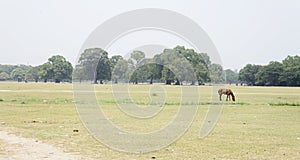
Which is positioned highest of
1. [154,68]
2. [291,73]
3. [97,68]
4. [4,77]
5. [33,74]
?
[291,73]

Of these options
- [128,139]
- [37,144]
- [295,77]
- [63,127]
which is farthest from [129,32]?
[295,77]

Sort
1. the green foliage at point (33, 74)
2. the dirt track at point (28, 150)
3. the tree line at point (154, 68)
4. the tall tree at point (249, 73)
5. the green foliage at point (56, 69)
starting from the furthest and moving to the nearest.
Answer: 1. the green foliage at point (33, 74)
2. the tall tree at point (249, 73)
3. the green foliage at point (56, 69)
4. the tree line at point (154, 68)
5. the dirt track at point (28, 150)

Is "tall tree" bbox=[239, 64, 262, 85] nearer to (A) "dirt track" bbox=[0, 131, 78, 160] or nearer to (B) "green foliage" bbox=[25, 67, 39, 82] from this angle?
(B) "green foliage" bbox=[25, 67, 39, 82]

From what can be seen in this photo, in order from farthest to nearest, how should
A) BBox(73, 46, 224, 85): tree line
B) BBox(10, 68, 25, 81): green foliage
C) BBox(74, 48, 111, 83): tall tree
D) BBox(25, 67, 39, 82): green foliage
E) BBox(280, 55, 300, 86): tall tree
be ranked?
BBox(10, 68, 25, 81): green foliage < BBox(25, 67, 39, 82): green foliage < BBox(280, 55, 300, 86): tall tree < BBox(73, 46, 224, 85): tree line < BBox(74, 48, 111, 83): tall tree

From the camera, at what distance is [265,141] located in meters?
13.8

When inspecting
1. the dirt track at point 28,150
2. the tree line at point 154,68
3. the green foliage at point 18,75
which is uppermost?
the green foliage at point 18,75

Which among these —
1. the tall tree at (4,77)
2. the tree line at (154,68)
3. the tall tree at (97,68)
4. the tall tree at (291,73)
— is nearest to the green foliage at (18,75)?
the tall tree at (4,77)

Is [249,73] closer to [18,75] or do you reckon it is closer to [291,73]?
[291,73]

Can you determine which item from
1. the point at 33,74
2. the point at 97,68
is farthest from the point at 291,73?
the point at 33,74

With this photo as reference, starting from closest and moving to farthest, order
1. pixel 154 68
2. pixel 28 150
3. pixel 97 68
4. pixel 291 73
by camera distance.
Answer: pixel 28 150 < pixel 154 68 < pixel 97 68 < pixel 291 73

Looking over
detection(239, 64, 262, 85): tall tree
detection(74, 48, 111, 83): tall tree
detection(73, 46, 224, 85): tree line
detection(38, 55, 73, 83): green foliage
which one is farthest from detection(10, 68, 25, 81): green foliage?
detection(74, 48, 111, 83): tall tree

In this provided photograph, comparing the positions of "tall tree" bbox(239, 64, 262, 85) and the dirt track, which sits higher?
"tall tree" bbox(239, 64, 262, 85)

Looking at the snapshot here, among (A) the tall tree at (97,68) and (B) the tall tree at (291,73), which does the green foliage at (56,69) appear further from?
(B) the tall tree at (291,73)

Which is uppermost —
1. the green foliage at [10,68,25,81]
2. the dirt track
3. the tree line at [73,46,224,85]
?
the green foliage at [10,68,25,81]
